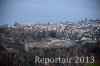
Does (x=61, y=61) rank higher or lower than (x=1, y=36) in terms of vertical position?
lower

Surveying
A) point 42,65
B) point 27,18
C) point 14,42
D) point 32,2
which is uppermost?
point 32,2

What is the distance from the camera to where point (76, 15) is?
157 inches

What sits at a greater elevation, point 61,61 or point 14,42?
point 14,42

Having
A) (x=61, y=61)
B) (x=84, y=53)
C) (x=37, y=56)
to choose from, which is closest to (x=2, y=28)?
(x=37, y=56)

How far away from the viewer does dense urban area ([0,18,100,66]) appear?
12.9 ft

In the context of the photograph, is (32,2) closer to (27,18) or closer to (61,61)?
(27,18)

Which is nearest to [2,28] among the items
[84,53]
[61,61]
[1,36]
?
[1,36]

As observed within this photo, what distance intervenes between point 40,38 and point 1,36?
0.62 m

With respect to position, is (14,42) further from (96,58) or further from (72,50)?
Answer: (96,58)

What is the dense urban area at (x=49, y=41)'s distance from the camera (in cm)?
392

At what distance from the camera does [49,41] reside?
3965 millimetres

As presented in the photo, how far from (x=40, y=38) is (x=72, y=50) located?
1.75 ft

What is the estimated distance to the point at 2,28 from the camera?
159 inches

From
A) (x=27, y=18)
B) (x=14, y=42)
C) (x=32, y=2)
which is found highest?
(x=32, y=2)
